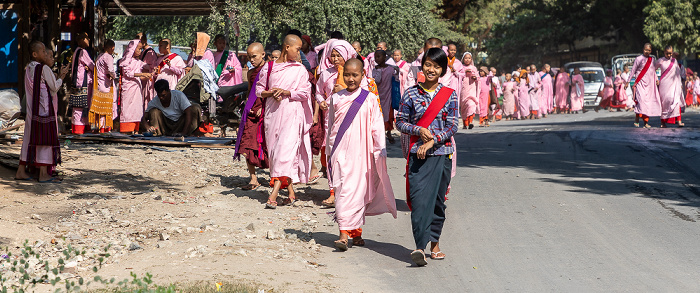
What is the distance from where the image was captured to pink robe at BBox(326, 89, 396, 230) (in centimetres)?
657

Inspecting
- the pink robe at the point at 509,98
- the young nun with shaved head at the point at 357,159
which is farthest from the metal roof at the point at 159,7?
the pink robe at the point at 509,98

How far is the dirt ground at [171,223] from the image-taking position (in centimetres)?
561

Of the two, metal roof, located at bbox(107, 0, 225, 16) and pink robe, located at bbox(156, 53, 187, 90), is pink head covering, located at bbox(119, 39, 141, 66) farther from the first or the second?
metal roof, located at bbox(107, 0, 225, 16)

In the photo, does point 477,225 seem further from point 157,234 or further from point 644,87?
point 644,87

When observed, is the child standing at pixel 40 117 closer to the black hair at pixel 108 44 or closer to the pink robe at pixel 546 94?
the black hair at pixel 108 44

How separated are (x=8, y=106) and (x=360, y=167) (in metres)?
8.99

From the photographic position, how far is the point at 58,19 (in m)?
14.0

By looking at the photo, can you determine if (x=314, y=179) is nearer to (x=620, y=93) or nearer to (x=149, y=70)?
(x=149, y=70)

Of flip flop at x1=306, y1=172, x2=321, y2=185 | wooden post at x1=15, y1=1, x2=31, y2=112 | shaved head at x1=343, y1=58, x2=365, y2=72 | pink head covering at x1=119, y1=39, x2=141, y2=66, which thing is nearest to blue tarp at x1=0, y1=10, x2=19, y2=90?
wooden post at x1=15, y1=1, x2=31, y2=112

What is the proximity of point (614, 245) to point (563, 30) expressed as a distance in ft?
145

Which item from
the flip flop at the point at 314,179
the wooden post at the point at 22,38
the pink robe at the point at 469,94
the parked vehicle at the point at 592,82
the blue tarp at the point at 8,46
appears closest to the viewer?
the flip flop at the point at 314,179

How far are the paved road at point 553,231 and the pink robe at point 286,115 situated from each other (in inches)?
43.1

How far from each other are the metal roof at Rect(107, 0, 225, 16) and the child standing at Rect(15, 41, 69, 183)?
7354 mm

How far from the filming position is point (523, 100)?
96.7 ft
